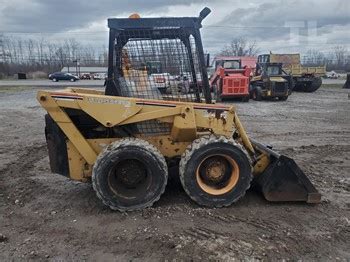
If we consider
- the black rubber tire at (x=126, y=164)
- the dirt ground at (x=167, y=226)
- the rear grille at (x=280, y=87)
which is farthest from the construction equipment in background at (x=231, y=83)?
the black rubber tire at (x=126, y=164)

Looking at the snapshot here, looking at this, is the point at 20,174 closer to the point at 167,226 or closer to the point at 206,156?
the point at 167,226

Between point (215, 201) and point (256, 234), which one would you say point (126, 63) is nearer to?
point (215, 201)

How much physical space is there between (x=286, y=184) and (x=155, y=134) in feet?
5.87

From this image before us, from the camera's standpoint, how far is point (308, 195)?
4707 mm

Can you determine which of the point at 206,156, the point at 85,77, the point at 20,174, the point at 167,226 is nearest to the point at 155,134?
the point at 206,156

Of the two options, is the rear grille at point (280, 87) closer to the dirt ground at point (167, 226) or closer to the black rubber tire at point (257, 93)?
the black rubber tire at point (257, 93)

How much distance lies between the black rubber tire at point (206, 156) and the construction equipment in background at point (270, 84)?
16482mm

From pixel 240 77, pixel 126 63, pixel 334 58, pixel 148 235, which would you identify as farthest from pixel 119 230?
pixel 334 58

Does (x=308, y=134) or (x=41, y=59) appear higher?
(x=41, y=59)

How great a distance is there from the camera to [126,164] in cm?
460

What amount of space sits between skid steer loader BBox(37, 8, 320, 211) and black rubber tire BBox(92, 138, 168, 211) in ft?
0.04

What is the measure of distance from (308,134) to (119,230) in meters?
7.44

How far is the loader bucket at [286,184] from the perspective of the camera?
15.3 feet

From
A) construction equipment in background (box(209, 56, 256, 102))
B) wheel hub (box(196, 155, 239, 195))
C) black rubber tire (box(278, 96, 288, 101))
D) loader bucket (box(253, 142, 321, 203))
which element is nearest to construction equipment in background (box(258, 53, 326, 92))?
black rubber tire (box(278, 96, 288, 101))
